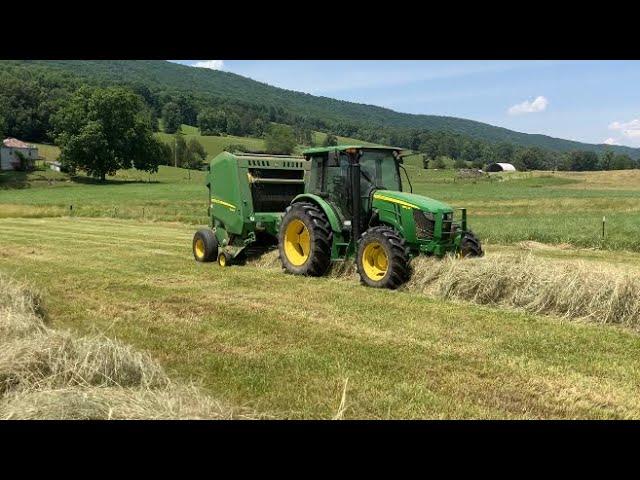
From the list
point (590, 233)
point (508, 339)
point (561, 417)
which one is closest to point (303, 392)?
point (561, 417)

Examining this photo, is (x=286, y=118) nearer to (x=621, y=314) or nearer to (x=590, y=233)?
(x=590, y=233)

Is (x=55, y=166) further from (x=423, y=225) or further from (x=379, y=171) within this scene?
(x=423, y=225)

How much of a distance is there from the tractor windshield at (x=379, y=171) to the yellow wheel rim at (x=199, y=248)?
407 centimetres

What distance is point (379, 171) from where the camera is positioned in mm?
10516

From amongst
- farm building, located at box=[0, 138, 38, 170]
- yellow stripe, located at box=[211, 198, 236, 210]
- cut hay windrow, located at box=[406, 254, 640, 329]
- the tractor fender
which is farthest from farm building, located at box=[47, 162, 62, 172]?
cut hay windrow, located at box=[406, 254, 640, 329]

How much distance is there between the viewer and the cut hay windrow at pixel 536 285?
7172mm

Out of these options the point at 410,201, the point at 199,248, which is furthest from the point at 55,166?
the point at 410,201

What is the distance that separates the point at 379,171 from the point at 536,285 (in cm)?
365

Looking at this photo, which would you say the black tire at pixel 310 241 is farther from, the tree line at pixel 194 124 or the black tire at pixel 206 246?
the tree line at pixel 194 124

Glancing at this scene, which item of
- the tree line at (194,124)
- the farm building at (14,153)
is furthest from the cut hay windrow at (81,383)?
the farm building at (14,153)

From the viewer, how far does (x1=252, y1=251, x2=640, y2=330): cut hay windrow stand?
7.17 m

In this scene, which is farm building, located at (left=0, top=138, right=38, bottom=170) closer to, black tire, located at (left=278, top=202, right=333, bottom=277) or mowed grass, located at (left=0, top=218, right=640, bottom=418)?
black tire, located at (left=278, top=202, right=333, bottom=277)

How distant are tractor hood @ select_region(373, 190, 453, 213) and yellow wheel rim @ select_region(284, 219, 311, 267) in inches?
61.5
